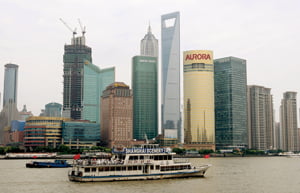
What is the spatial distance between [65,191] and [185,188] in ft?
74.3

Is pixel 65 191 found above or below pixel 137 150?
below

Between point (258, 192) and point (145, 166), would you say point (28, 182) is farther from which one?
point (258, 192)

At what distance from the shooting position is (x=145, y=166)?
3460 inches

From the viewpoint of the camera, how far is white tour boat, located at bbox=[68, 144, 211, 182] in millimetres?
83688

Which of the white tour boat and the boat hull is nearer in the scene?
the boat hull

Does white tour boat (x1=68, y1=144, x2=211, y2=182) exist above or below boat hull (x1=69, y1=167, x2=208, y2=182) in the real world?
above

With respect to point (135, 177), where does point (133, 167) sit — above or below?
above

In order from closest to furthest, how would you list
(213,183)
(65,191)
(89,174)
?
(65,191) < (89,174) < (213,183)

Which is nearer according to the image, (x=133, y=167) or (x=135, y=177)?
(x=135, y=177)

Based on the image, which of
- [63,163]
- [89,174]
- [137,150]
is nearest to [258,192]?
[137,150]

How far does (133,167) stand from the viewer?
86.8 m

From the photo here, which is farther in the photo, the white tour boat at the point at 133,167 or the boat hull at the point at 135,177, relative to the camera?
the white tour boat at the point at 133,167

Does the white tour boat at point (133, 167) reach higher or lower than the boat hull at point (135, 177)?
higher

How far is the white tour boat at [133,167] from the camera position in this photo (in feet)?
275
